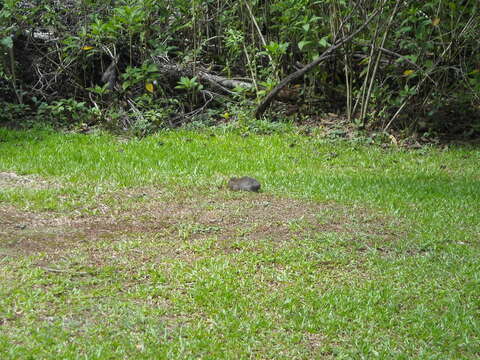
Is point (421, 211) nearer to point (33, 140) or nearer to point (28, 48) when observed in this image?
point (33, 140)

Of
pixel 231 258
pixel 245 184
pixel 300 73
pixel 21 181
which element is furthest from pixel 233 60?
pixel 231 258

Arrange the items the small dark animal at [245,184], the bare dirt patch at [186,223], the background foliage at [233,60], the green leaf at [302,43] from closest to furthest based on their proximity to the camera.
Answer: the bare dirt patch at [186,223] < the small dark animal at [245,184] < the background foliage at [233,60] < the green leaf at [302,43]

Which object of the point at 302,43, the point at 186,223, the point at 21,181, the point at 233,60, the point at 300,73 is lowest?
the point at 21,181

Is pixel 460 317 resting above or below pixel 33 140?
above

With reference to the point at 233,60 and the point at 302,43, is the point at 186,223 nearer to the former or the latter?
the point at 302,43

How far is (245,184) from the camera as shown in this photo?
22.4 ft

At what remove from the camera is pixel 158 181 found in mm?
7227

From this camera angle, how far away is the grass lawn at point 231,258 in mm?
3729

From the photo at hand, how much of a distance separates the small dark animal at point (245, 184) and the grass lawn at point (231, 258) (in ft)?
0.39

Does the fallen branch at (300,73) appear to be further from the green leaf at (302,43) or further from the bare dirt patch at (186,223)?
the bare dirt patch at (186,223)

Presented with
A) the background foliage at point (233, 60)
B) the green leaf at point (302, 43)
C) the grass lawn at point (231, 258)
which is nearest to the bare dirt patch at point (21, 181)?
the grass lawn at point (231, 258)

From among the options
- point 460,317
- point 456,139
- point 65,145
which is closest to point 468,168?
point 456,139

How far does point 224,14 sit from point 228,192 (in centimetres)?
623

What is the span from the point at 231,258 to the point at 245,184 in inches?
78.0
